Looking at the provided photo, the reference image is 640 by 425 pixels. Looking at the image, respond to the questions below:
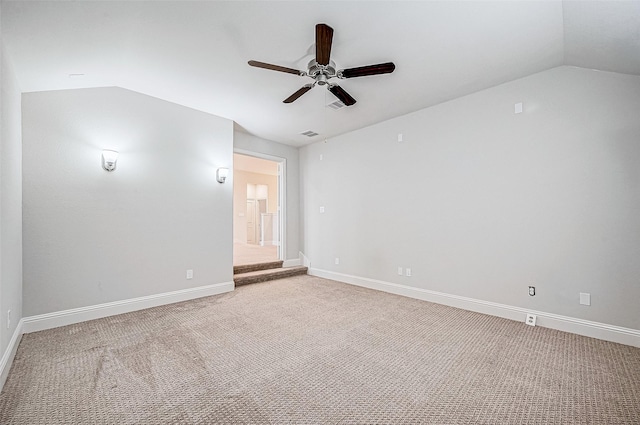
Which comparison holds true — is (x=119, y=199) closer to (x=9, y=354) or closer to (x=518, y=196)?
(x=9, y=354)

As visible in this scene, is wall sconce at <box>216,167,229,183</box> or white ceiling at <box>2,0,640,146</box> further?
wall sconce at <box>216,167,229,183</box>

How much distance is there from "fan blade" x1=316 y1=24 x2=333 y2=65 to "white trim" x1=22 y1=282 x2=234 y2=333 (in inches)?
141

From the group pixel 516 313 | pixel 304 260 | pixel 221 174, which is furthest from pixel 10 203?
pixel 516 313

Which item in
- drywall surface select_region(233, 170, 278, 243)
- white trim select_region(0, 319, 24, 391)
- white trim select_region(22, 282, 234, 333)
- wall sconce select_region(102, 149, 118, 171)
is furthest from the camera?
drywall surface select_region(233, 170, 278, 243)

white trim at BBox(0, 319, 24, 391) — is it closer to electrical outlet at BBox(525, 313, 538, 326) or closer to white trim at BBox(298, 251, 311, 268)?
white trim at BBox(298, 251, 311, 268)

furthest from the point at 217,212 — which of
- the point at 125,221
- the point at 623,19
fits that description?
the point at 623,19

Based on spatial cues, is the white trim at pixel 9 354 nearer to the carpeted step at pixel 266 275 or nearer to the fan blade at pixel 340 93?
the carpeted step at pixel 266 275

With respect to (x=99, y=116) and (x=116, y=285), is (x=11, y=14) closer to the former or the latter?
(x=99, y=116)

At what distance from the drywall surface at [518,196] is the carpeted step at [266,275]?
4.82 feet

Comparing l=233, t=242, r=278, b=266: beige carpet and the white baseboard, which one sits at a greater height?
l=233, t=242, r=278, b=266: beige carpet

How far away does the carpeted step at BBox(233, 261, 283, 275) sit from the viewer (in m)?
5.27

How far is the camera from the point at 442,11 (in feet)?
7.14

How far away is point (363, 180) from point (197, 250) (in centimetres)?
302

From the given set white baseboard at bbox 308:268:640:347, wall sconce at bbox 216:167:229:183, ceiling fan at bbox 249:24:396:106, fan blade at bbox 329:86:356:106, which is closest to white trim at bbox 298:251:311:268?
white baseboard at bbox 308:268:640:347
